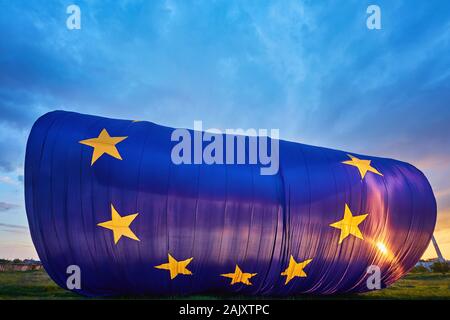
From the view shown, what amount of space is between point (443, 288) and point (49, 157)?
32.5 feet

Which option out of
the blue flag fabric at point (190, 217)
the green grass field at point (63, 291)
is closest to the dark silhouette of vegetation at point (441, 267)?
the green grass field at point (63, 291)

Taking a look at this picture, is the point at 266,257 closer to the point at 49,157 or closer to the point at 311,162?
the point at 311,162

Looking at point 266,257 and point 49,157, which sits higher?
point 49,157

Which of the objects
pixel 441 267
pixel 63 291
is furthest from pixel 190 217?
pixel 441 267

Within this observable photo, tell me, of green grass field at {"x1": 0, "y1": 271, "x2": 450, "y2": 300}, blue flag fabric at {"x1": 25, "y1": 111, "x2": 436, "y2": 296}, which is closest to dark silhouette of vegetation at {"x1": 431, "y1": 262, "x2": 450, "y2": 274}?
green grass field at {"x1": 0, "y1": 271, "x2": 450, "y2": 300}

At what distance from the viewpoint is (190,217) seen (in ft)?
22.1

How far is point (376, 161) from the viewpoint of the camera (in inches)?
349

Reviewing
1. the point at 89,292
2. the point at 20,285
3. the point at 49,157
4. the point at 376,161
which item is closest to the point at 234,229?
the point at 89,292

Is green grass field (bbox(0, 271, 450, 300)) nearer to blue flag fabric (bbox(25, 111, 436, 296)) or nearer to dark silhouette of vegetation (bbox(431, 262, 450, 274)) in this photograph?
blue flag fabric (bbox(25, 111, 436, 296))

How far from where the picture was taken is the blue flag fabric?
6488 mm

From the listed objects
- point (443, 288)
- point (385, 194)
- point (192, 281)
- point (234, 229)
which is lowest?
point (443, 288)

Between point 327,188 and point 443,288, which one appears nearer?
point 327,188

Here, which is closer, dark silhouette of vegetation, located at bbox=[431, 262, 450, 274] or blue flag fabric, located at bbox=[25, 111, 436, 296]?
blue flag fabric, located at bbox=[25, 111, 436, 296]
